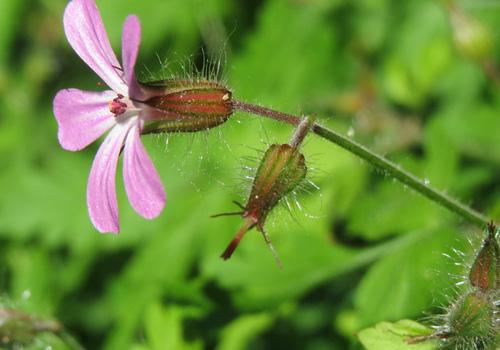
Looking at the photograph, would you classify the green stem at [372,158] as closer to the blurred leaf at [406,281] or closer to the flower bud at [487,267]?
the flower bud at [487,267]

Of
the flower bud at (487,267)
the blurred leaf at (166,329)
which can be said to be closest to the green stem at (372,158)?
the flower bud at (487,267)

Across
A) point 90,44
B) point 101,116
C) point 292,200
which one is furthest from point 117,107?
point 292,200

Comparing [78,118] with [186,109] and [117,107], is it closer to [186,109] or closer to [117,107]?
[117,107]

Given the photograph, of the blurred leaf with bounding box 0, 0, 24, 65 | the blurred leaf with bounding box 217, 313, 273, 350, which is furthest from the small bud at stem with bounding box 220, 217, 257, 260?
the blurred leaf with bounding box 0, 0, 24, 65

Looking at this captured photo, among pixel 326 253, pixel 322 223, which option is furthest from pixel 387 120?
pixel 326 253

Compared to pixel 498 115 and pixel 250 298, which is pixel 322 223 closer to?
pixel 250 298

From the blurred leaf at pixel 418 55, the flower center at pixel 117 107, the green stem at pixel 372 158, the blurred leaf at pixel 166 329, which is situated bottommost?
the blurred leaf at pixel 166 329

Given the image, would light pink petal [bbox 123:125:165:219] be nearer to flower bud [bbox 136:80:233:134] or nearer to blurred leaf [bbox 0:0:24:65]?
A: flower bud [bbox 136:80:233:134]
